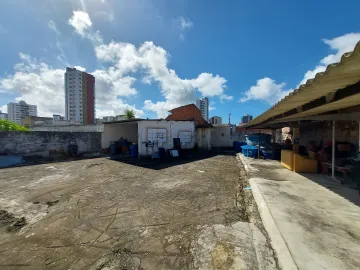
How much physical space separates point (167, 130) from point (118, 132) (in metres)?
6.47

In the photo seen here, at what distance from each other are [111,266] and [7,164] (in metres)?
12.6

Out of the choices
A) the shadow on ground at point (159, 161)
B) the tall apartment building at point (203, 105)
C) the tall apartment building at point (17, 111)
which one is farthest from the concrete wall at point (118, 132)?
the tall apartment building at point (17, 111)

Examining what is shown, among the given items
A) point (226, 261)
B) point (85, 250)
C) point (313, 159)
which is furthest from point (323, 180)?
point (85, 250)

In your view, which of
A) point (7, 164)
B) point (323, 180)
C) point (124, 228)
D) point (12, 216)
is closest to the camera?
point (124, 228)

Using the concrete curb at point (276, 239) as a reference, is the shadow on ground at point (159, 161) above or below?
below

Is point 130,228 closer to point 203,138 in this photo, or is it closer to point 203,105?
point 203,138

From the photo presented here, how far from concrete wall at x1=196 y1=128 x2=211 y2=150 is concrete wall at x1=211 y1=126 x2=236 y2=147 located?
3597 mm

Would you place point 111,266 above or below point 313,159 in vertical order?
below

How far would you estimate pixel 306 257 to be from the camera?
2377mm

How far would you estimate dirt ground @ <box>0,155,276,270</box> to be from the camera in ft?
8.31

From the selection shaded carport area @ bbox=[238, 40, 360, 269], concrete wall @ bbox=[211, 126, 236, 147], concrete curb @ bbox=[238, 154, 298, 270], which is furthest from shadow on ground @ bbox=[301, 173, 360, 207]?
concrete wall @ bbox=[211, 126, 236, 147]

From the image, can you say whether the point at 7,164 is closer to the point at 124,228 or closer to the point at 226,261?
the point at 124,228

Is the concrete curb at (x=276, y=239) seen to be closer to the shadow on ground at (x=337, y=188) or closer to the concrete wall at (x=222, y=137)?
the shadow on ground at (x=337, y=188)

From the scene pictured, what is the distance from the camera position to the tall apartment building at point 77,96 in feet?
265
